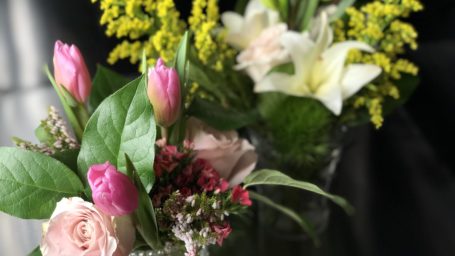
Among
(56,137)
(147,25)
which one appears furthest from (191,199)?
(147,25)

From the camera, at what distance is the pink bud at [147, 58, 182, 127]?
18.8 inches

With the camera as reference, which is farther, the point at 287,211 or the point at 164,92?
the point at 287,211

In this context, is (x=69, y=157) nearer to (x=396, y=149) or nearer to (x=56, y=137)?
(x=56, y=137)

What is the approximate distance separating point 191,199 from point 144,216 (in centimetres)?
4

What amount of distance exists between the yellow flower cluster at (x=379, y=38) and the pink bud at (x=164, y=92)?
0.29 meters

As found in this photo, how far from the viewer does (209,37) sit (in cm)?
66

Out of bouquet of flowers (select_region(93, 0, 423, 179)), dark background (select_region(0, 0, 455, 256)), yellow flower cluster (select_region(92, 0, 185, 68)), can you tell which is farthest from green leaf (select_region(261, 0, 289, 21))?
dark background (select_region(0, 0, 455, 256))

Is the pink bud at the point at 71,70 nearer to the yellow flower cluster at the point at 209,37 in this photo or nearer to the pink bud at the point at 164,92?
the pink bud at the point at 164,92

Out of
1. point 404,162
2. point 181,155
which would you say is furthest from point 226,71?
point 404,162

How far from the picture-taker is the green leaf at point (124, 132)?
46 centimetres

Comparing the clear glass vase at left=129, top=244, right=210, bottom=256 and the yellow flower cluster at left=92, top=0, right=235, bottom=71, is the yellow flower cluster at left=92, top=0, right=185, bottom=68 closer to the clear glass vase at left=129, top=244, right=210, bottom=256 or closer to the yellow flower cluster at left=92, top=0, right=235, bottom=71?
the yellow flower cluster at left=92, top=0, right=235, bottom=71

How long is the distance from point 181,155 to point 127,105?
0.08 m

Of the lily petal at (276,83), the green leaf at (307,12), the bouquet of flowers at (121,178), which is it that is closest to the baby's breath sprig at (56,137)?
the bouquet of flowers at (121,178)

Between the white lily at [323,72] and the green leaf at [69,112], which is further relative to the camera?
the white lily at [323,72]
